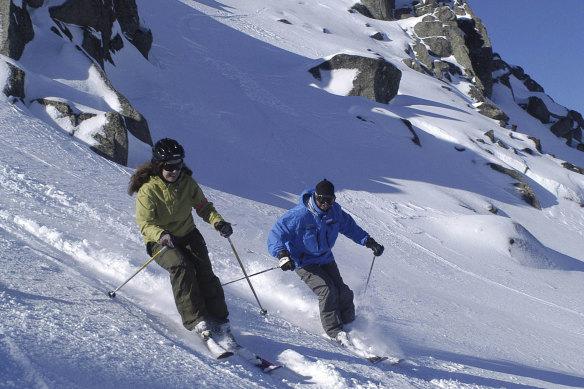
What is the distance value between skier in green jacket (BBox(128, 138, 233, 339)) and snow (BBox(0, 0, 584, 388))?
249 mm

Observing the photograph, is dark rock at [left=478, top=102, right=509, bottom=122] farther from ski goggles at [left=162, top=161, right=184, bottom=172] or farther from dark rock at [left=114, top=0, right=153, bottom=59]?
ski goggles at [left=162, top=161, right=184, bottom=172]

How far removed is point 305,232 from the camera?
4723 mm

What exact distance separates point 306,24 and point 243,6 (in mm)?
5608

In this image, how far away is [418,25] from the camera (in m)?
52.0

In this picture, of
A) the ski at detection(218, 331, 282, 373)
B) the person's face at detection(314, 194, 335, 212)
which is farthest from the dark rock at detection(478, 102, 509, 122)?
the ski at detection(218, 331, 282, 373)

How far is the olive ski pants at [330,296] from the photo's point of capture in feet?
15.3

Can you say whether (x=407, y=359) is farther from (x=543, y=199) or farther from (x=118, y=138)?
(x=543, y=199)

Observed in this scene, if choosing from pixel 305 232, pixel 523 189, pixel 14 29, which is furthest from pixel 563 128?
pixel 305 232

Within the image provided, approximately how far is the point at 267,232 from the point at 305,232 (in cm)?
411

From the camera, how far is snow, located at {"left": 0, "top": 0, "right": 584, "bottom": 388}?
11.5 feet

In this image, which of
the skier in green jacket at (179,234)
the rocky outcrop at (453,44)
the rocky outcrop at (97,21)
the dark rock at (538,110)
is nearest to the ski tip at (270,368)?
the skier in green jacket at (179,234)

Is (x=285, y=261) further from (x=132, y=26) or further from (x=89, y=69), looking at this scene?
(x=132, y=26)

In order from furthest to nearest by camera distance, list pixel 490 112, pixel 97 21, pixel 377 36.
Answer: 1. pixel 377 36
2. pixel 490 112
3. pixel 97 21

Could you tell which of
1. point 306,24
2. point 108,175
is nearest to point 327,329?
point 108,175
